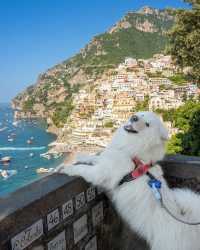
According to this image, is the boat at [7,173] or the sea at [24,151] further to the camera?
the sea at [24,151]

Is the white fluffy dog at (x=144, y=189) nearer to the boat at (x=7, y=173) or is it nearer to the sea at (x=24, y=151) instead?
the sea at (x=24, y=151)

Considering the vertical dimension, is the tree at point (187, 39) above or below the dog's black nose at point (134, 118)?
above

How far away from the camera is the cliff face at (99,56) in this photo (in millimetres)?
145000

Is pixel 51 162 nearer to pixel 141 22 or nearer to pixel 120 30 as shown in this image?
pixel 120 30

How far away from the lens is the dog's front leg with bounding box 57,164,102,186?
2.87 m

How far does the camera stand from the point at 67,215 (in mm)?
2801

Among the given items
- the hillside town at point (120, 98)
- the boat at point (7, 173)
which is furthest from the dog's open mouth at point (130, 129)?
the hillside town at point (120, 98)

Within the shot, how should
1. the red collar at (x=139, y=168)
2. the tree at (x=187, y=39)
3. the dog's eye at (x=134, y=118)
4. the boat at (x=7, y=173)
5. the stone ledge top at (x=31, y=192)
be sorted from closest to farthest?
the stone ledge top at (x=31, y=192), the red collar at (x=139, y=168), the dog's eye at (x=134, y=118), the tree at (x=187, y=39), the boat at (x=7, y=173)

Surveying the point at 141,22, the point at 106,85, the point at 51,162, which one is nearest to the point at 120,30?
the point at 141,22

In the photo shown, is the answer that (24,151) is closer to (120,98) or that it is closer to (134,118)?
(120,98)

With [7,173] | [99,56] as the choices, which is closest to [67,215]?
[7,173]

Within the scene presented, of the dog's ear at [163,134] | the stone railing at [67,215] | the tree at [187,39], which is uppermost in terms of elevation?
the tree at [187,39]

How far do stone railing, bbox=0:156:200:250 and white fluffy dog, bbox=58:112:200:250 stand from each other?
0.65 ft

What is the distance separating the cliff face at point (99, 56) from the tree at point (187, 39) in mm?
121325
